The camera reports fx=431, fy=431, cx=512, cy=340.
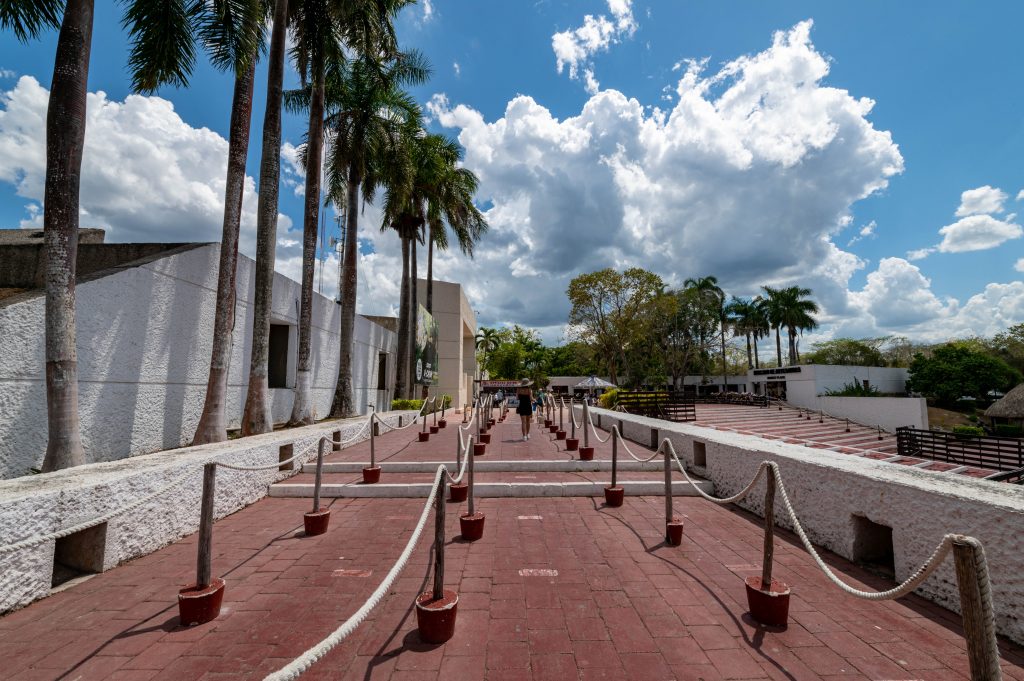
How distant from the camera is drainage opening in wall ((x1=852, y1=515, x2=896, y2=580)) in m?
4.21

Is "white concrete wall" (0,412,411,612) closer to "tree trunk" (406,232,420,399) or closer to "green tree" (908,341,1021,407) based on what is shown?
"tree trunk" (406,232,420,399)

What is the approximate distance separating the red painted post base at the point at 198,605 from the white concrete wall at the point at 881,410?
34.1m

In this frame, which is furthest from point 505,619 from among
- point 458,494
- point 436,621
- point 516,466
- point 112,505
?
point 516,466

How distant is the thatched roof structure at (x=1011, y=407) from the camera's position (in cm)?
2533

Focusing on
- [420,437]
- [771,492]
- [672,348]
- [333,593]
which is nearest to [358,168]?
[420,437]

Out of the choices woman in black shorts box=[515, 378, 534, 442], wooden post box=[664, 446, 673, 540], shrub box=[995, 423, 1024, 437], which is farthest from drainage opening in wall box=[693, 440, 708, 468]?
shrub box=[995, 423, 1024, 437]

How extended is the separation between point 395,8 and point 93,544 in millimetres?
16043

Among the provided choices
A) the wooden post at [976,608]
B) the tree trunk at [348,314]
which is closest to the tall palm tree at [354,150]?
the tree trunk at [348,314]

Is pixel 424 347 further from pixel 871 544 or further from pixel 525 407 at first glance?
pixel 871 544

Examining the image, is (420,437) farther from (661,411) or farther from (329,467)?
(661,411)

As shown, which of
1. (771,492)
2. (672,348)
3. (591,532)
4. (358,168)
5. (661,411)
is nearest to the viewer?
(771,492)

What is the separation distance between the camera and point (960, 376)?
36250 millimetres

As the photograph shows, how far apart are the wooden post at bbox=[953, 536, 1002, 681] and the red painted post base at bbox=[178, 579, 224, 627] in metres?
4.55

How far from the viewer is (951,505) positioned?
3.34 meters
